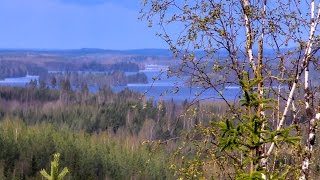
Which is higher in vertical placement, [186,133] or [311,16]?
[311,16]

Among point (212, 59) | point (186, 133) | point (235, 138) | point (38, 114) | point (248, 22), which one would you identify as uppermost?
point (248, 22)

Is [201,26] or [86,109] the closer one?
[201,26]

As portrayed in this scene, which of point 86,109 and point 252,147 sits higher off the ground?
point 252,147

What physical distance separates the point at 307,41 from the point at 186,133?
11.1ft

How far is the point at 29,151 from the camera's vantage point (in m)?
97.6

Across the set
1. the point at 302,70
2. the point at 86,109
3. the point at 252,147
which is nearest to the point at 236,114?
the point at 302,70

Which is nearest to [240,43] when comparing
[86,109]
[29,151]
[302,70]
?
[302,70]

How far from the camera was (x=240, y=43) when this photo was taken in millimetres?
12305

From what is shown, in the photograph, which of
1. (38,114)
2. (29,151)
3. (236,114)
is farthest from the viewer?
(38,114)

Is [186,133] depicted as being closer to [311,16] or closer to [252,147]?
[311,16]

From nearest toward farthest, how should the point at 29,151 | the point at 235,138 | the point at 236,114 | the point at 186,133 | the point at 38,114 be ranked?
1. the point at 235,138
2. the point at 236,114
3. the point at 186,133
4. the point at 29,151
5. the point at 38,114

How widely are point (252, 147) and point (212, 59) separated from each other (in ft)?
17.8

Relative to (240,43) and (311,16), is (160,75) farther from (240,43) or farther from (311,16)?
(311,16)

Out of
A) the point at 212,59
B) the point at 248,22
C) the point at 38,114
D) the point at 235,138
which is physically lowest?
the point at 38,114
